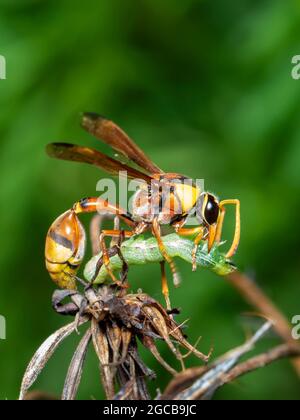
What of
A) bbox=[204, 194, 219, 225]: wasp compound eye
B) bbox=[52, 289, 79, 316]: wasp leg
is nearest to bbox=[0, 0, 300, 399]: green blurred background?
bbox=[204, 194, 219, 225]: wasp compound eye

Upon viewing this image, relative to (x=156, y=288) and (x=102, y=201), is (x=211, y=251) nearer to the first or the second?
(x=102, y=201)

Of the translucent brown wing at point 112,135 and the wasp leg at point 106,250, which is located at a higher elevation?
the translucent brown wing at point 112,135

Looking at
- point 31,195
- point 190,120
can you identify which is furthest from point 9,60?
point 190,120

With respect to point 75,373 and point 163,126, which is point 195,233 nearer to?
point 75,373

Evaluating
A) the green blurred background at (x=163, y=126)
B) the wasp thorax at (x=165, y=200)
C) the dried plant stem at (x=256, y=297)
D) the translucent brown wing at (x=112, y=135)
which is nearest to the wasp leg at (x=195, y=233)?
the wasp thorax at (x=165, y=200)

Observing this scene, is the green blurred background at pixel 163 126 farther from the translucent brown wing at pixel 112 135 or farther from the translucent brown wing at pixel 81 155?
the translucent brown wing at pixel 81 155

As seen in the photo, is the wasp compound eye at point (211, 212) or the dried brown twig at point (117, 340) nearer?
the dried brown twig at point (117, 340)
